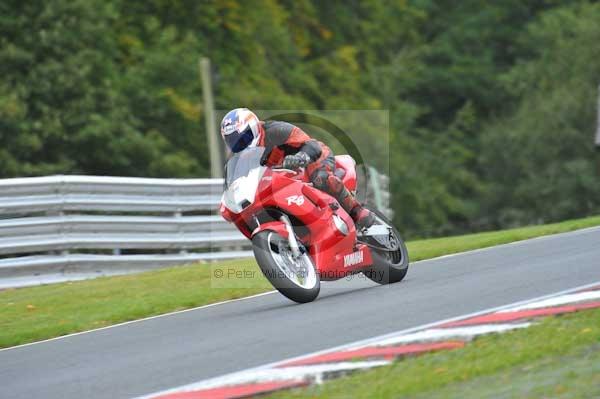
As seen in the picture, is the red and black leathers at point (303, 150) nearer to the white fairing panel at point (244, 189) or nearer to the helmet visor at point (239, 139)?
the helmet visor at point (239, 139)

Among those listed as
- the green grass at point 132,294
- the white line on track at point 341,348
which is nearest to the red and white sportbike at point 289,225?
the green grass at point 132,294

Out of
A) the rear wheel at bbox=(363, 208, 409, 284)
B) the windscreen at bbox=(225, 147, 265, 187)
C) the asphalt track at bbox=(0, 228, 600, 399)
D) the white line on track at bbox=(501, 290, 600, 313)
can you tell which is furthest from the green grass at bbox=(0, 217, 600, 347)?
the white line on track at bbox=(501, 290, 600, 313)

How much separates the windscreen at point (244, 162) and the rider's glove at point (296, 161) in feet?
0.75

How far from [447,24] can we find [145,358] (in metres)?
48.5

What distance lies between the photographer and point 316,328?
8609mm

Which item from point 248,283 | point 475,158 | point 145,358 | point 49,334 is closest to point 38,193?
point 248,283

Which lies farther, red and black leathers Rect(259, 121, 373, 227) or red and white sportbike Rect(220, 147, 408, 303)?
red and black leathers Rect(259, 121, 373, 227)

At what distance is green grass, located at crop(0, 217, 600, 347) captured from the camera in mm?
10734

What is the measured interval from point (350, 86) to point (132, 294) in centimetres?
2732

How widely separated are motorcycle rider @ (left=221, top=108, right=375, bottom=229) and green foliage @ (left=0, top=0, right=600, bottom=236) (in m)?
17.1

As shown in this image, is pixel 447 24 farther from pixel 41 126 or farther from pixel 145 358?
pixel 145 358

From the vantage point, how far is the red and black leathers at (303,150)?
10.2 metres

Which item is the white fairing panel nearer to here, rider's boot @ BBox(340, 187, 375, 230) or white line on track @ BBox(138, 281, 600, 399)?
rider's boot @ BBox(340, 187, 375, 230)

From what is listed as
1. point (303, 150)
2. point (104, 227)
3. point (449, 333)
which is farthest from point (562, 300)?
point (104, 227)
